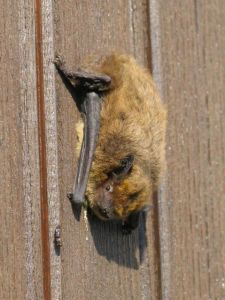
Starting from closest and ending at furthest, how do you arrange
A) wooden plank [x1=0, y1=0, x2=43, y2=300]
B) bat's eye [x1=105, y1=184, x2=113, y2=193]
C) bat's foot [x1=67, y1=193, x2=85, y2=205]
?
1. wooden plank [x1=0, y1=0, x2=43, y2=300]
2. bat's foot [x1=67, y1=193, x2=85, y2=205]
3. bat's eye [x1=105, y1=184, x2=113, y2=193]

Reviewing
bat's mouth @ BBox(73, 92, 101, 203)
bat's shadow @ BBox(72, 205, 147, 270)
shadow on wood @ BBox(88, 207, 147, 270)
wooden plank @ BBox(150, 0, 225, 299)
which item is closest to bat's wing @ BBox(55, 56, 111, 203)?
bat's mouth @ BBox(73, 92, 101, 203)

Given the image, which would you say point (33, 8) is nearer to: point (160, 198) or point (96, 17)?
point (96, 17)

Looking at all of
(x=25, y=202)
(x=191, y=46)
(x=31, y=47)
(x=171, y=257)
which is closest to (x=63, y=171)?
(x=25, y=202)

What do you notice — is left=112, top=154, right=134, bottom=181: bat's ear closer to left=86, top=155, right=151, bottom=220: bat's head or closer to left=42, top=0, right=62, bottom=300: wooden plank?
left=86, top=155, right=151, bottom=220: bat's head

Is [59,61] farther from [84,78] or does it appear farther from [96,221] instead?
Result: [96,221]

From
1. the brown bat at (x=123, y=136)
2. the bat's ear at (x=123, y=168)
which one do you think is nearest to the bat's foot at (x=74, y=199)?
the brown bat at (x=123, y=136)

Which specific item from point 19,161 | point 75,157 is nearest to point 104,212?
point 75,157
